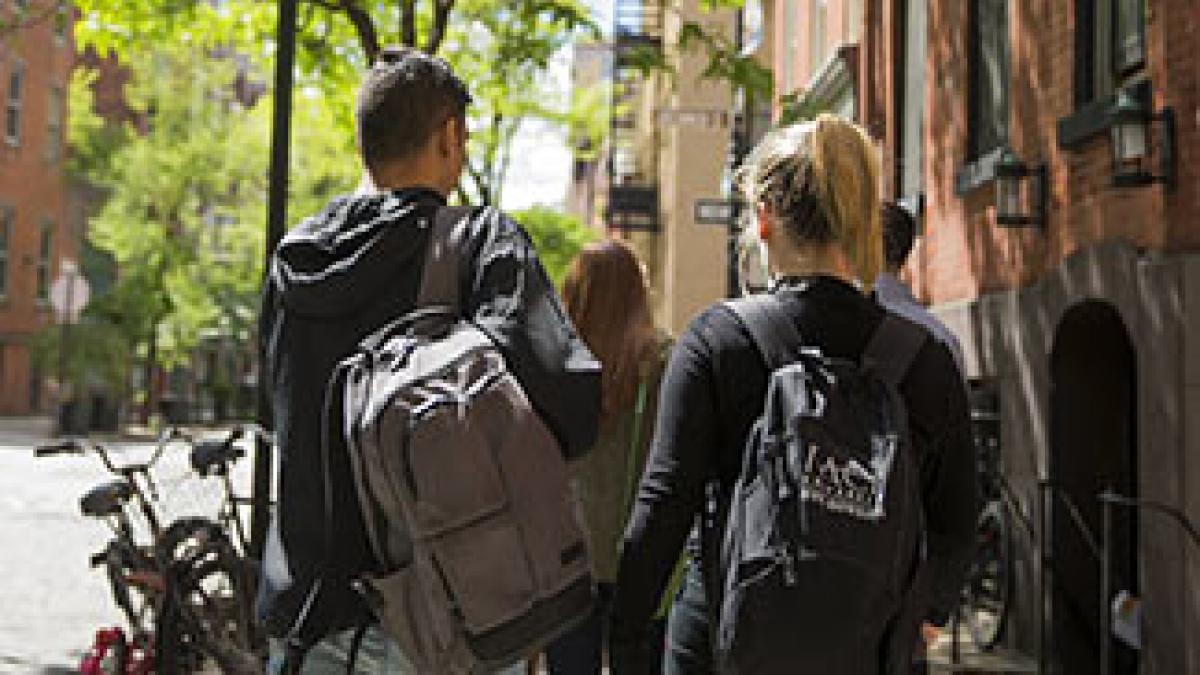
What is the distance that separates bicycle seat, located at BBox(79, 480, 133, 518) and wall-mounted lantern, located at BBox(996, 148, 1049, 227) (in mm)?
5095

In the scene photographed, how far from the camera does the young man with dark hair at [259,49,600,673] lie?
8.24ft

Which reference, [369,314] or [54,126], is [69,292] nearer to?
[54,126]

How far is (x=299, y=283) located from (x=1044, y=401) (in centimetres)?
654

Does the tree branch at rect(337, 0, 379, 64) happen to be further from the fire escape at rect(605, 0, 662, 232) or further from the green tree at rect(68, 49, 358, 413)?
the green tree at rect(68, 49, 358, 413)

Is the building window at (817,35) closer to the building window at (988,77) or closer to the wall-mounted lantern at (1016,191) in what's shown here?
the building window at (988,77)

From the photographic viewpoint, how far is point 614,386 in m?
4.62

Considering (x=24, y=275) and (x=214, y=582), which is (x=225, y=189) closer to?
(x=24, y=275)

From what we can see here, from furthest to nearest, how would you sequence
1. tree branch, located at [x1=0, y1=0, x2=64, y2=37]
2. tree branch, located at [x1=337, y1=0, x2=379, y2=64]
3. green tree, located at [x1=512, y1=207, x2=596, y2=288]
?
1. green tree, located at [x1=512, y1=207, x2=596, y2=288]
2. tree branch, located at [x1=0, y1=0, x2=64, y2=37]
3. tree branch, located at [x1=337, y1=0, x2=379, y2=64]

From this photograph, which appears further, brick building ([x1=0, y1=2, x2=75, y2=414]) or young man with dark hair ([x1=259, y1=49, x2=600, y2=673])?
brick building ([x1=0, y1=2, x2=75, y2=414])

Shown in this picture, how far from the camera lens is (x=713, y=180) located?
34094 mm

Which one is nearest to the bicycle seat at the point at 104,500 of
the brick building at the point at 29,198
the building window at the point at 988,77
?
the building window at the point at 988,77

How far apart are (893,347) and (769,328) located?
22cm

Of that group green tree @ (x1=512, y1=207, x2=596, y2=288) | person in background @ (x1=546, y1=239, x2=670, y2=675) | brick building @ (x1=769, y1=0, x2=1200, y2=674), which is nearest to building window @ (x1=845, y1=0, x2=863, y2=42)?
brick building @ (x1=769, y1=0, x2=1200, y2=674)

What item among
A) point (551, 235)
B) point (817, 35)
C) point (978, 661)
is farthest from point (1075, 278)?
point (551, 235)
